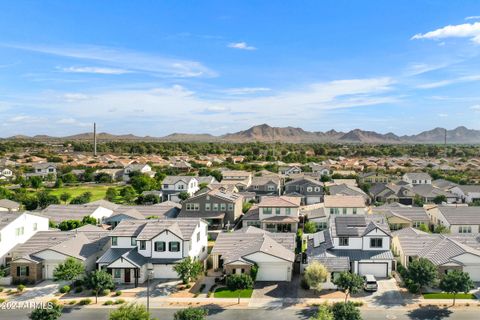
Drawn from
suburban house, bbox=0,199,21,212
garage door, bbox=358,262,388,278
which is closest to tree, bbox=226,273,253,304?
garage door, bbox=358,262,388,278

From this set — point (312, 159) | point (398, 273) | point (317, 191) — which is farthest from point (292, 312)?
point (312, 159)

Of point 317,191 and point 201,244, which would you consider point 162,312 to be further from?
point 317,191

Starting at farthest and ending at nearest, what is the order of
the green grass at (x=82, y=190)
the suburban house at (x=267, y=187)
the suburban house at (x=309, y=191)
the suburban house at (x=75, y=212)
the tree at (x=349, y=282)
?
the green grass at (x=82, y=190) < the suburban house at (x=267, y=187) < the suburban house at (x=309, y=191) < the suburban house at (x=75, y=212) < the tree at (x=349, y=282)

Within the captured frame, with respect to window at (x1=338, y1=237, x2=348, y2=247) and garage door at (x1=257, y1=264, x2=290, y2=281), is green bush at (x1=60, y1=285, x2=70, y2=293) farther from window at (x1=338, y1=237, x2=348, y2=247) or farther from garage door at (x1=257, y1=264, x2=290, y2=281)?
window at (x1=338, y1=237, x2=348, y2=247)

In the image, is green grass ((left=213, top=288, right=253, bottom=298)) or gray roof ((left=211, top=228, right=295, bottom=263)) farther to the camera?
gray roof ((left=211, top=228, right=295, bottom=263))

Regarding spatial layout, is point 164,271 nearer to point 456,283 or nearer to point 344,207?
point 456,283

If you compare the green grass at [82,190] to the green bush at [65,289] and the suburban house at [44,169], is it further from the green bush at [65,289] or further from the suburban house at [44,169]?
the green bush at [65,289]

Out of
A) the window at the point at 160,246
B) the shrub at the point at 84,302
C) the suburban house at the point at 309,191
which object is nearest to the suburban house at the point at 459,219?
the suburban house at the point at 309,191
